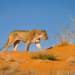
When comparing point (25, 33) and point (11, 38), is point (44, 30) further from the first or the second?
point (11, 38)

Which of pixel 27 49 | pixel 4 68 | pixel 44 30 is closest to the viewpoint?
pixel 4 68

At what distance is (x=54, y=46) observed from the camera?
45.2 ft

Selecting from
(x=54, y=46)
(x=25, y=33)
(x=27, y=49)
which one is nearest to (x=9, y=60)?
(x=27, y=49)

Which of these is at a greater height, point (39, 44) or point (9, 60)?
point (39, 44)

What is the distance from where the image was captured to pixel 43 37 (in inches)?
493

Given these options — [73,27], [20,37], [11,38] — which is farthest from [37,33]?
[73,27]

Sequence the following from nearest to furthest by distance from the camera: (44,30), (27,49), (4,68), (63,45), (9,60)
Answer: (4,68) < (9,60) < (27,49) < (44,30) < (63,45)

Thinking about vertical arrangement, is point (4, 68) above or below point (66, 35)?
below

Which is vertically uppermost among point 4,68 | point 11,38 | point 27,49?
point 11,38

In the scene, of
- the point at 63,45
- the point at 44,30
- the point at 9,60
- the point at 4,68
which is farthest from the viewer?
the point at 63,45

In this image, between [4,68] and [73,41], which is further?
[73,41]

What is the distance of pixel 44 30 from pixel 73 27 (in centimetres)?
272

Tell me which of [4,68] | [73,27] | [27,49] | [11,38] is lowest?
[4,68]

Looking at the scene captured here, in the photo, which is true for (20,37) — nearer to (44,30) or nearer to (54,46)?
(44,30)
